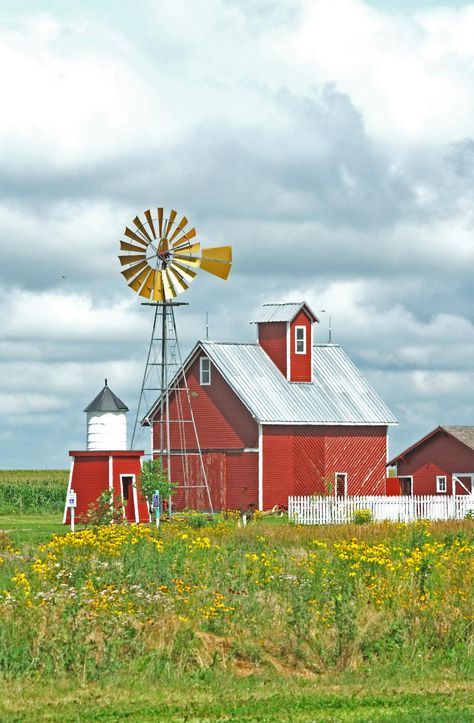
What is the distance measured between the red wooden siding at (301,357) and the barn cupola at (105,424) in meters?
11.6

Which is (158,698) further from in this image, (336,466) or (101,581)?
(336,466)

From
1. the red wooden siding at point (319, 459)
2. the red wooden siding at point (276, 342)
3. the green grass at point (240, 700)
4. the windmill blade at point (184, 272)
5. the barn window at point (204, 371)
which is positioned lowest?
the green grass at point (240, 700)

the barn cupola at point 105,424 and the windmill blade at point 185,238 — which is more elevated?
the windmill blade at point 185,238

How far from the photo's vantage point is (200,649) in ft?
58.2

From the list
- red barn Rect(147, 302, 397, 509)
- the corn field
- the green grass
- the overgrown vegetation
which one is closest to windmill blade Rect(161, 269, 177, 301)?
red barn Rect(147, 302, 397, 509)

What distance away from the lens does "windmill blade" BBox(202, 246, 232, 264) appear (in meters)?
56.3

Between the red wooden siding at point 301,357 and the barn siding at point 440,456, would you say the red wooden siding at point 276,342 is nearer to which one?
the red wooden siding at point 301,357

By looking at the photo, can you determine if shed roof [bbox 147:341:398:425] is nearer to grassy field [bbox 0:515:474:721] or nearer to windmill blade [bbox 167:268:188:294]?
windmill blade [bbox 167:268:188:294]

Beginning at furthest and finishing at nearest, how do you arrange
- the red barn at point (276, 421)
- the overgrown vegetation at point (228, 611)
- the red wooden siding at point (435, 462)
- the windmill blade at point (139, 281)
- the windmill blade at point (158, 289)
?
the red wooden siding at point (435, 462) → the red barn at point (276, 421) → the windmill blade at point (139, 281) → the windmill blade at point (158, 289) → the overgrown vegetation at point (228, 611)

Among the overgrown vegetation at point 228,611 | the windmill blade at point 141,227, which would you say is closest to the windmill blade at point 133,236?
the windmill blade at point 141,227

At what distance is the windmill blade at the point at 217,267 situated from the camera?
2216 inches

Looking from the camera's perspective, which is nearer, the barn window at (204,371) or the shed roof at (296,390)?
the shed roof at (296,390)

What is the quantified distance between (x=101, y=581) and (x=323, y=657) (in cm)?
378

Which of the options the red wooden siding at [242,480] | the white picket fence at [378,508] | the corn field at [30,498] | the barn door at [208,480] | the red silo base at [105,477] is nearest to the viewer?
the white picket fence at [378,508]
